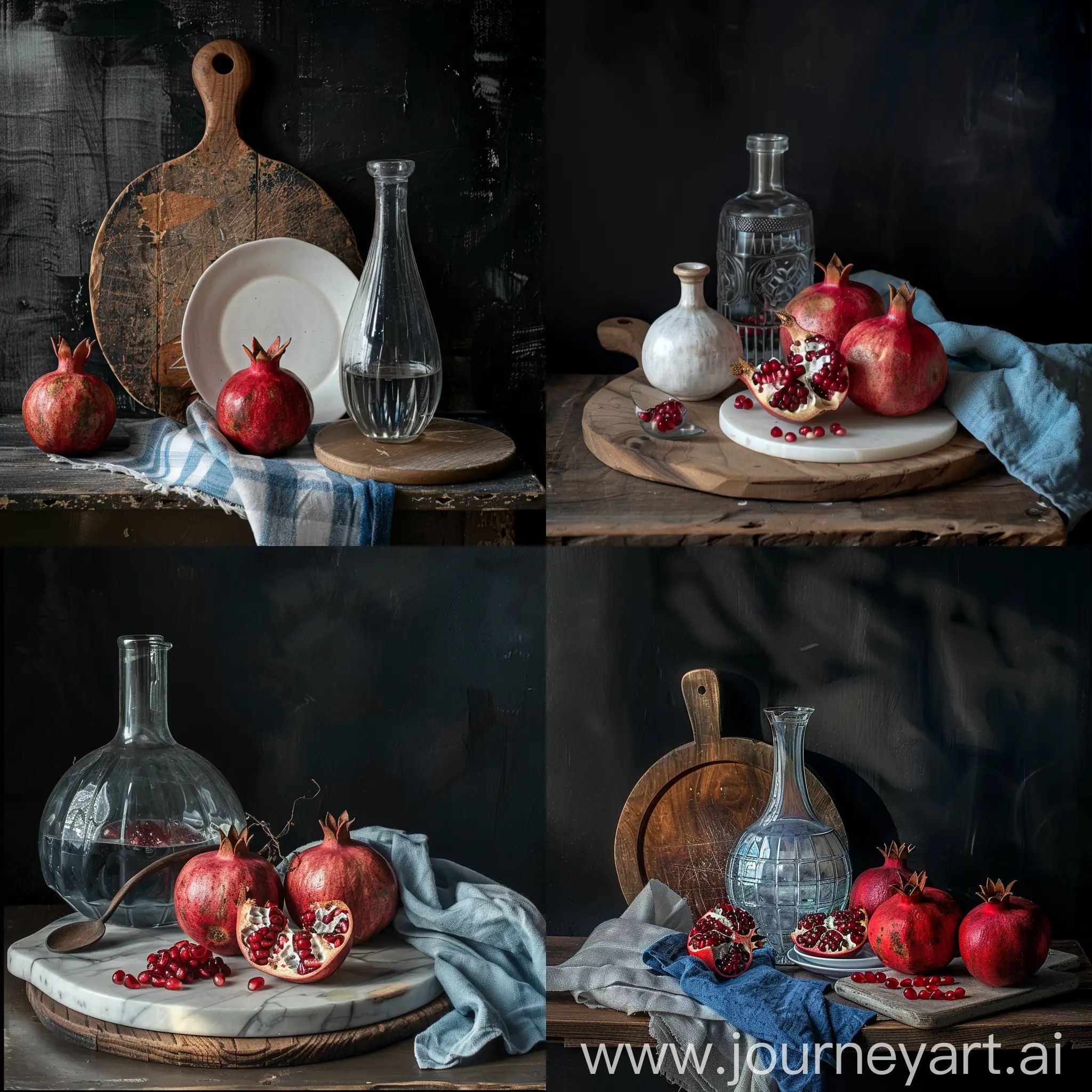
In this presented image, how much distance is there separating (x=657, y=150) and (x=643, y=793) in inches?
31.8

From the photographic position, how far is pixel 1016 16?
1.49m

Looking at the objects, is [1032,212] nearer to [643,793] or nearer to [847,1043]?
[643,793]

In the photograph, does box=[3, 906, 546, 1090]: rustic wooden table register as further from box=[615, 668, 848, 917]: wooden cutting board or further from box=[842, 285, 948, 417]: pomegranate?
box=[842, 285, 948, 417]: pomegranate

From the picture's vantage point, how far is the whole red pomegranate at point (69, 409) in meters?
1.39

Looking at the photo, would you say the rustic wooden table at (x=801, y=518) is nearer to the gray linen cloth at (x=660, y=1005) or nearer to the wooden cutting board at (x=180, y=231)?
the gray linen cloth at (x=660, y=1005)

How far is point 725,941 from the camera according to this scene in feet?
4.09

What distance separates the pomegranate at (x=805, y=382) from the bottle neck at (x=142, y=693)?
0.68 meters

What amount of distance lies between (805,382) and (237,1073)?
0.83 metres

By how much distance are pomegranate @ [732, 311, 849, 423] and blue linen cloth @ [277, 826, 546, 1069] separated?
59 centimetres

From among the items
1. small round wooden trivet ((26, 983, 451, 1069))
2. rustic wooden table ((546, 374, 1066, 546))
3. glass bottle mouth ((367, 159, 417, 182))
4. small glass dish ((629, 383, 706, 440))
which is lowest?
small round wooden trivet ((26, 983, 451, 1069))

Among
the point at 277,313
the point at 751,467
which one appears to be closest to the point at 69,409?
the point at 277,313

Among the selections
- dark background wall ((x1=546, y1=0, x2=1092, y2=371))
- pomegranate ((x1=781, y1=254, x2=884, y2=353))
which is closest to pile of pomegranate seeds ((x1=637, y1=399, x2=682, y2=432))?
pomegranate ((x1=781, y1=254, x2=884, y2=353))

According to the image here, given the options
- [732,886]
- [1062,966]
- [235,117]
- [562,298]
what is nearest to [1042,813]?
[1062,966]

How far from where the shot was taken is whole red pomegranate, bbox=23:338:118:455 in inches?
54.6
